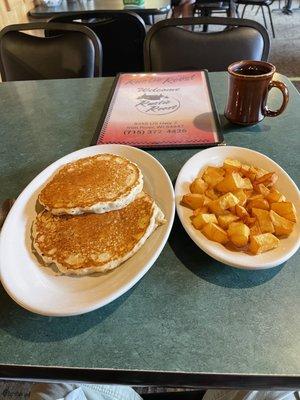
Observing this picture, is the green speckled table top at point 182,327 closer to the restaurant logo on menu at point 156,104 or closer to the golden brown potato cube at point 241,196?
the golden brown potato cube at point 241,196

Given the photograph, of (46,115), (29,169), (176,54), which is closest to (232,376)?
(29,169)

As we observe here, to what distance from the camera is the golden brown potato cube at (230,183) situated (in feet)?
1.89

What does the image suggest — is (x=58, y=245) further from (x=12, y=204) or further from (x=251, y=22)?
(x=251, y=22)

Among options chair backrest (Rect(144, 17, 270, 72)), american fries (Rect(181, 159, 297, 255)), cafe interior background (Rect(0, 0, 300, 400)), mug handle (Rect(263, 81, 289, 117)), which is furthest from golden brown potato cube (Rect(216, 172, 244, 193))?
cafe interior background (Rect(0, 0, 300, 400))

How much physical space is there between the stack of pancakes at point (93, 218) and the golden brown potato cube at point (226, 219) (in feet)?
0.32

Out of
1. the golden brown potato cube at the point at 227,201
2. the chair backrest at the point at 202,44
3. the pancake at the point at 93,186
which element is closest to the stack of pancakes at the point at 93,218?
the pancake at the point at 93,186

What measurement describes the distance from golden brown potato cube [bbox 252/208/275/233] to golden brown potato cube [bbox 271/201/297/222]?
0.02m

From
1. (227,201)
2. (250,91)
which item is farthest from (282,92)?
(227,201)

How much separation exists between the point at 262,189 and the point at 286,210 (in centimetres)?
7

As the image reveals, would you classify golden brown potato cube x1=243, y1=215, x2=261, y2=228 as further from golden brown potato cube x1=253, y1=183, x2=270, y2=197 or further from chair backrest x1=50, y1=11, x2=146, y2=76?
chair backrest x1=50, y1=11, x2=146, y2=76

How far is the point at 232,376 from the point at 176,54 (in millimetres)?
1160

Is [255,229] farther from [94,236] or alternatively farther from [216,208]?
[94,236]

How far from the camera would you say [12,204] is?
617mm

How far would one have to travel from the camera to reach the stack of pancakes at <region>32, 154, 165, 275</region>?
1.62 feet
